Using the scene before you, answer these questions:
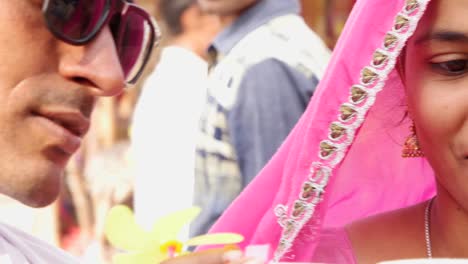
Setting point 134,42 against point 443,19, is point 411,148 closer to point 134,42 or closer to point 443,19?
point 443,19

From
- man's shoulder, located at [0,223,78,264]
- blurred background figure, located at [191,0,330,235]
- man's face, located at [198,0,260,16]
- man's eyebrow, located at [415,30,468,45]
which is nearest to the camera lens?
man's shoulder, located at [0,223,78,264]

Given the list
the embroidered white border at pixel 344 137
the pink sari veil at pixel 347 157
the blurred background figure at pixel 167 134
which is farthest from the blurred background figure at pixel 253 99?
the embroidered white border at pixel 344 137

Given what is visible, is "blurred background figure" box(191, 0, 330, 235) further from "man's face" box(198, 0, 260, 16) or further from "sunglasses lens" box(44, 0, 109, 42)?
"sunglasses lens" box(44, 0, 109, 42)

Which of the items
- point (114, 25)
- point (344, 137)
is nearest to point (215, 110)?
point (114, 25)

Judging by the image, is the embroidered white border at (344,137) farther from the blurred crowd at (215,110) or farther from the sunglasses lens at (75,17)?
the blurred crowd at (215,110)

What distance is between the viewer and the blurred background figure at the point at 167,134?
140 inches

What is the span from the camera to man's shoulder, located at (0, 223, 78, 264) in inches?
68.9

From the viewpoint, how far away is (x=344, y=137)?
1915 mm

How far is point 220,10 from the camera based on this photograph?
11.9 feet

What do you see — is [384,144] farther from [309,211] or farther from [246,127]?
[246,127]

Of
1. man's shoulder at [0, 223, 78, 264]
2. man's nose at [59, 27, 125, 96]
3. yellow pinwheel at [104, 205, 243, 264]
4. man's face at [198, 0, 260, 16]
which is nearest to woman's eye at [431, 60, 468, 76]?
yellow pinwheel at [104, 205, 243, 264]

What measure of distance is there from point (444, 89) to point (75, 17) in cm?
66

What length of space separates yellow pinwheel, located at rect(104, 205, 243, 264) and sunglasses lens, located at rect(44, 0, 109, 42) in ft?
1.04

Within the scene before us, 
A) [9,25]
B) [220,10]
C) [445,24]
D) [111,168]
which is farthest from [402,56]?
[111,168]
